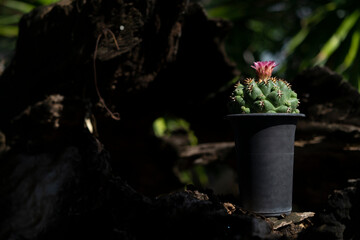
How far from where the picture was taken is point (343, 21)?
675cm

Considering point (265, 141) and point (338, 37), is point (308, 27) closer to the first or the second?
point (338, 37)

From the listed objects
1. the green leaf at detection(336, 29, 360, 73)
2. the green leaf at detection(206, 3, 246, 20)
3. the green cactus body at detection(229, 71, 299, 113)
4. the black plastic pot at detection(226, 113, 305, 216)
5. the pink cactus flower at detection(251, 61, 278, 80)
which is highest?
the green leaf at detection(206, 3, 246, 20)

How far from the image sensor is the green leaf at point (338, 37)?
257 inches

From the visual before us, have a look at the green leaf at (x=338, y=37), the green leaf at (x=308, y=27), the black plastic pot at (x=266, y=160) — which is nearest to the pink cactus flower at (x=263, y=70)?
the black plastic pot at (x=266, y=160)

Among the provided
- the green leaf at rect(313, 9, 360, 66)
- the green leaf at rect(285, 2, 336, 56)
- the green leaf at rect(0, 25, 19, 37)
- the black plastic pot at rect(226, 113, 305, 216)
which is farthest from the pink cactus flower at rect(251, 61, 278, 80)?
the green leaf at rect(0, 25, 19, 37)

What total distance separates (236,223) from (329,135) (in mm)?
2219

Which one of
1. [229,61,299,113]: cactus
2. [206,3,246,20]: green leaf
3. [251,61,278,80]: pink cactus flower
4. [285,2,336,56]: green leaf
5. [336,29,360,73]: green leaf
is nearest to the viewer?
[229,61,299,113]: cactus

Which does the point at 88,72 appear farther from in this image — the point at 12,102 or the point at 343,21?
the point at 343,21

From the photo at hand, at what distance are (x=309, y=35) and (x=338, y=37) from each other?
0.70 metres

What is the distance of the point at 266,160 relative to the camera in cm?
272

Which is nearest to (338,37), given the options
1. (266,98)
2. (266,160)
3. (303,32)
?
(303,32)

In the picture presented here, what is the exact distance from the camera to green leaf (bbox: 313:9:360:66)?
21.4ft

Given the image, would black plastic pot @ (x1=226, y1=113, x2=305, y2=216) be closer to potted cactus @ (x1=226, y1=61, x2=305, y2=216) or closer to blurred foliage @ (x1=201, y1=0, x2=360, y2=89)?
potted cactus @ (x1=226, y1=61, x2=305, y2=216)

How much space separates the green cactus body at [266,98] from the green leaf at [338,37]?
13.7 ft
